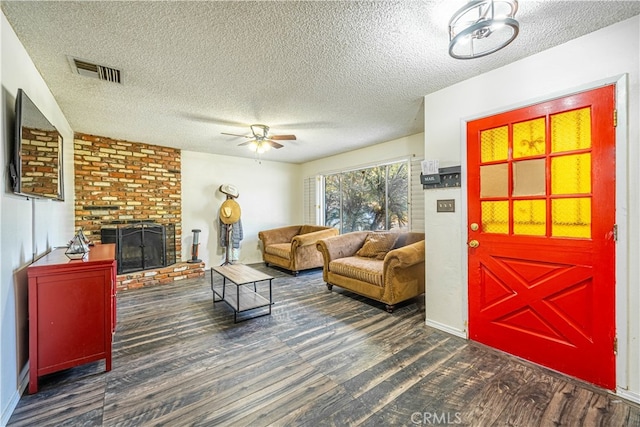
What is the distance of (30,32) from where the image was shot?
1631 millimetres

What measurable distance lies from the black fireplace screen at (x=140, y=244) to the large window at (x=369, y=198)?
317 cm

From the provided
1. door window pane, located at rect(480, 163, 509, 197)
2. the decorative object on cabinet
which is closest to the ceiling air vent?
the decorative object on cabinet

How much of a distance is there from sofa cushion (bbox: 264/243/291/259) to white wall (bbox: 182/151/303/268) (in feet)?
2.25

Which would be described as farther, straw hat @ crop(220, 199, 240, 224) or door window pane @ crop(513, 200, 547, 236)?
straw hat @ crop(220, 199, 240, 224)

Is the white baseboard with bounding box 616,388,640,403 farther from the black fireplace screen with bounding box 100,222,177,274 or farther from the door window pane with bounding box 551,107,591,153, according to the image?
the black fireplace screen with bounding box 100,222,177,274

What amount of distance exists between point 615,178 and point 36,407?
3822mm

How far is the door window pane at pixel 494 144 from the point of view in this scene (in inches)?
83.7

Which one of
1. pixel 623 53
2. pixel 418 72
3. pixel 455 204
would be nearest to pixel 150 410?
pixel 455 204

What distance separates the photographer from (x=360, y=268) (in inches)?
129

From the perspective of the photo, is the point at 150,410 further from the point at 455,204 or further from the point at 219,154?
the point at 219,154

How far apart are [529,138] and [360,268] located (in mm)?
2109

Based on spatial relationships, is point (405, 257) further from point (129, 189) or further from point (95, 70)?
point (129, 189)

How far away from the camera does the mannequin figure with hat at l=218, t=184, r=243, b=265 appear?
5102 mm

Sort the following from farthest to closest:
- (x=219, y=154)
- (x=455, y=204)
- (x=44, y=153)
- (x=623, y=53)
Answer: (x=219, y=154), (x=455, y=204), (x=44, y=153), (x=623, y=53)
